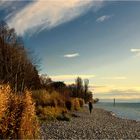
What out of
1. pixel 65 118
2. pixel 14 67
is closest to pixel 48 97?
pixel 65 118

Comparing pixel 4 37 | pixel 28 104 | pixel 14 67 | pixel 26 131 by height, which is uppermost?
pixel 4 37

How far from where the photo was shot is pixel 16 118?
69.1 ft

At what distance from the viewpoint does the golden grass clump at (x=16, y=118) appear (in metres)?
20.7

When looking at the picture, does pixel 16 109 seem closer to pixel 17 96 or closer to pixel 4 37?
pixel 17 96

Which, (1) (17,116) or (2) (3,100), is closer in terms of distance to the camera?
(2) (3,100)

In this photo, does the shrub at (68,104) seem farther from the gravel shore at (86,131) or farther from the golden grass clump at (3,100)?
the golden grass clump at (3,100)

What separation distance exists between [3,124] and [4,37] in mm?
44121

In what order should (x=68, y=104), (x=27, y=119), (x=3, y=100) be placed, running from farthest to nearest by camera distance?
(x=68, y=104) < (x=27, y=119) < (x=3, y=100)

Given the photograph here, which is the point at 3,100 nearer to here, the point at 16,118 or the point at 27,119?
the point at 16,118

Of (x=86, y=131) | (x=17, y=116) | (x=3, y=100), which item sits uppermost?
(x=3, y=100)

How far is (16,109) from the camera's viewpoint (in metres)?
21.2

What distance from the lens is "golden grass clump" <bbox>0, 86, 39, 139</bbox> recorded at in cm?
2072

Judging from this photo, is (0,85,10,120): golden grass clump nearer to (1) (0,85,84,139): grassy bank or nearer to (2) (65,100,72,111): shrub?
(1) (0,85,84,139): grassy bank

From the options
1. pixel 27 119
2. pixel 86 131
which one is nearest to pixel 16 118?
pixel 27 119
